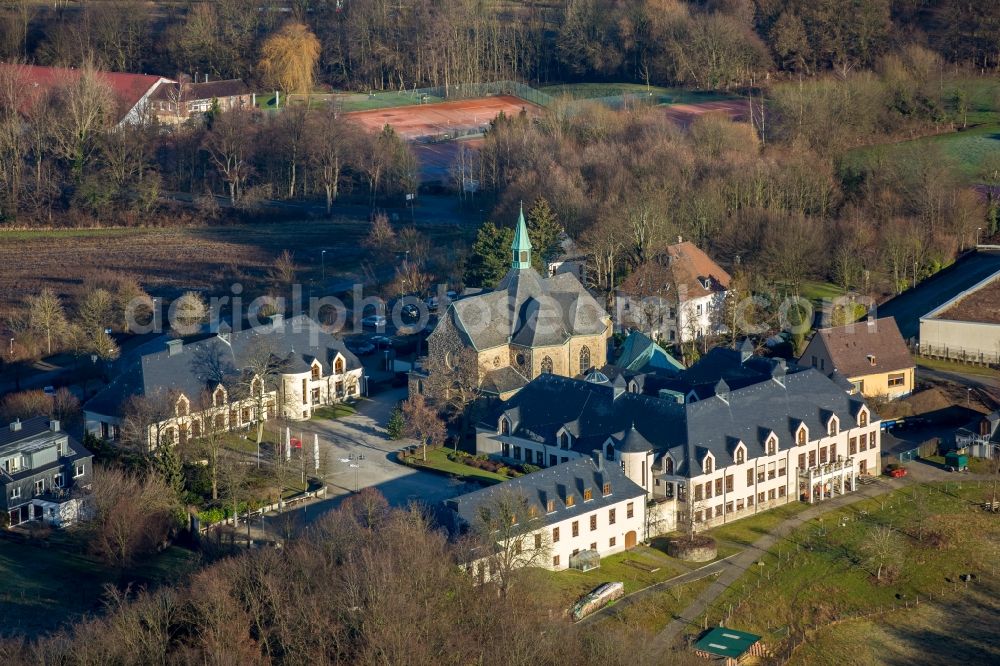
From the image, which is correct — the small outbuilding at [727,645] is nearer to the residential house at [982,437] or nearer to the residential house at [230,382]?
the residential house at [982,437]

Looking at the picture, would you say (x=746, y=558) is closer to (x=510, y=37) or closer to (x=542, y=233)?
(x=542, y=233)

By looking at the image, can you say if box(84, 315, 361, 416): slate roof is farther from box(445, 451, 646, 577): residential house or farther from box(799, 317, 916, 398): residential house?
box(799, 317, 916, 398): residential house

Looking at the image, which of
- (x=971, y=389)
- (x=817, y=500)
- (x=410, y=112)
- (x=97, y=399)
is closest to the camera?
(x=817, y=500)

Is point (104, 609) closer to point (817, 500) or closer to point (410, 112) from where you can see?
point (817, 500)

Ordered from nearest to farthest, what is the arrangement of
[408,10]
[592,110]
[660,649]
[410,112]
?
1. [660,649]
2. [592,110]
3. [410,112]
4. [408,10]

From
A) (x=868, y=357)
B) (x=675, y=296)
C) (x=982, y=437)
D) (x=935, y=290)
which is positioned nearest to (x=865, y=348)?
(x=868, y=357)

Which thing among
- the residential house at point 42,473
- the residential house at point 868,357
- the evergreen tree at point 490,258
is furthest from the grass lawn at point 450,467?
the evergreen tree at point 490,258

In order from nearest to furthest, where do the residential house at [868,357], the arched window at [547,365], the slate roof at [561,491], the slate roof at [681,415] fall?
the slate roof at [561,491] → the slate roof at [681,415] → the arched window at [547,365] → the residential house at [868,357]

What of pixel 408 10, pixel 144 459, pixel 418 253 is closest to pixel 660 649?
pixel 144 459
